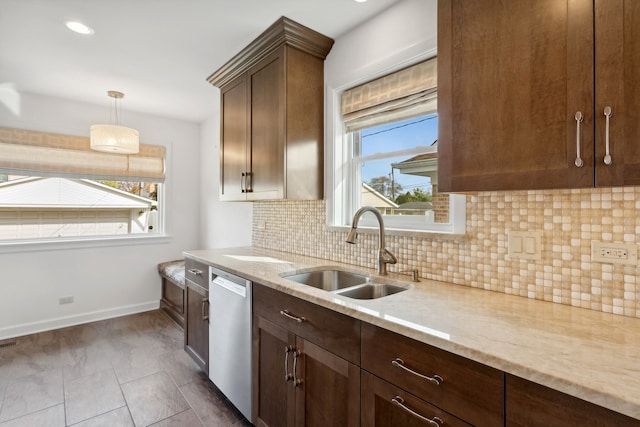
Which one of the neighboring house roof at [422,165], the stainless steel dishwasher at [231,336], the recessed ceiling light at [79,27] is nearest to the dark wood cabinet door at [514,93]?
the neighboring house roof at [422,165]

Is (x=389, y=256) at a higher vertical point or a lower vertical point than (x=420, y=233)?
lower

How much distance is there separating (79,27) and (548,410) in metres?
3.07

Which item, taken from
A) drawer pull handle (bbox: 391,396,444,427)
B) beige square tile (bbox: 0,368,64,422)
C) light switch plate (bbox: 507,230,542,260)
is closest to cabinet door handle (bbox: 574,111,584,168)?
light switch plate (bbox: 507,230,542,260)

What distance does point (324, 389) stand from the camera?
1.32 metres

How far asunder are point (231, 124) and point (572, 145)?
2351 millimetres

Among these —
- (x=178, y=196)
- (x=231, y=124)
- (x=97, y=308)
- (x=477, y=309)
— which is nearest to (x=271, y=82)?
(x=231, y=124)

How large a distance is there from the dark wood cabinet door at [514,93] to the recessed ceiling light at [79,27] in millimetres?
2253

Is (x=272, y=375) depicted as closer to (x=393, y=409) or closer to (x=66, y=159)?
(x=393, y=409)

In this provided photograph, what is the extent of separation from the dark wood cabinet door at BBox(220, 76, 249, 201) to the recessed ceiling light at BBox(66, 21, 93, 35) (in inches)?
38.2

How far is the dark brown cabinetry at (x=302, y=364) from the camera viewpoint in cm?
122

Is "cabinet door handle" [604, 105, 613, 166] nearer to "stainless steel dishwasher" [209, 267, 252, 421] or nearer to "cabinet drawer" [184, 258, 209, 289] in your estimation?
"stainless steel dishwasher" [209, 267, 252, 421]

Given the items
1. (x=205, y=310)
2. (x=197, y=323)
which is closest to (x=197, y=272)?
(x=205, y=310)

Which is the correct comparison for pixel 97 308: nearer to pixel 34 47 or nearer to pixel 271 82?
pixel 34 47

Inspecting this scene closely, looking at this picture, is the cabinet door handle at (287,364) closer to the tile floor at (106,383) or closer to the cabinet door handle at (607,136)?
the tile floor at (106,383)
